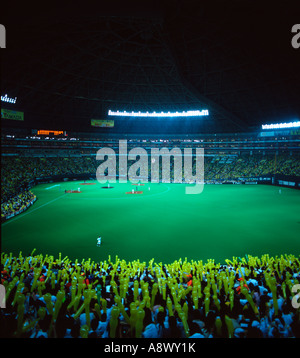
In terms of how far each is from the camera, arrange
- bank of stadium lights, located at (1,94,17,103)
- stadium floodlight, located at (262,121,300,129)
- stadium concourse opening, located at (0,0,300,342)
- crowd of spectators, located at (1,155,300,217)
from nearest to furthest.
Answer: stadium concourse opening, located at (0,0,300,342) → bank of stadium lights, located at (1,94,17,103) → stadium floodlight, located at (262,121,300,129) → crowd of spectators, located at (1,155,300,217)

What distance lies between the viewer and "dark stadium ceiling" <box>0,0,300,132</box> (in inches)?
941

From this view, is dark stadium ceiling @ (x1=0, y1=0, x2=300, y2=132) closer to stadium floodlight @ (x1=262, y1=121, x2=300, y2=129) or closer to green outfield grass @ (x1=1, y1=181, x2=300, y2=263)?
stadium floodlight @ (x1=262, y1=121, x2=300, y2=129)

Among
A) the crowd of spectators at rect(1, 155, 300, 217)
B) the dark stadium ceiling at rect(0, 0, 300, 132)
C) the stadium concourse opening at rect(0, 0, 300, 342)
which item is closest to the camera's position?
the stadium concourse opening at rect(0, 0, 300, 342)

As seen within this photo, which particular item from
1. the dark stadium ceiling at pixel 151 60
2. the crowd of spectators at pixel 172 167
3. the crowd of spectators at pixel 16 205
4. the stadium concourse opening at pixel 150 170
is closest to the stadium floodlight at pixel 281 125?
the stadium concourse opening at pixel 150 170

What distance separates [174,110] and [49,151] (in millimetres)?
48054

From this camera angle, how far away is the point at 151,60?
2034 inches

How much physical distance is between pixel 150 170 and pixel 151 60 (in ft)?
131

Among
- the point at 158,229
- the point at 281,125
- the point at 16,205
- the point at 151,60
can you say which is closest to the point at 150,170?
the point at 151,60

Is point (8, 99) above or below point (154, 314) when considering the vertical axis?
above

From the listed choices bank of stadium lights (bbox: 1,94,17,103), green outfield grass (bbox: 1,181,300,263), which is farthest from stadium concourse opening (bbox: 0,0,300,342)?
bank of stadium lights (bbox: 1,94,17,103)

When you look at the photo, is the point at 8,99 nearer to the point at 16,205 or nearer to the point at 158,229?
the point at 16,205

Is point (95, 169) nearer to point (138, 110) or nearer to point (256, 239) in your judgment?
point (138, 110)

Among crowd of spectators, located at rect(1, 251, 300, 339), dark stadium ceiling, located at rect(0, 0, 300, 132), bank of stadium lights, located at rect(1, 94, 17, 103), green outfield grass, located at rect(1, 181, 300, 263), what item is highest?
dark stadium ceiling, located at rect(0, 0, 300, 132)

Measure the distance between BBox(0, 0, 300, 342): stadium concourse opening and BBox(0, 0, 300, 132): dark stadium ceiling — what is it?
29 cm
